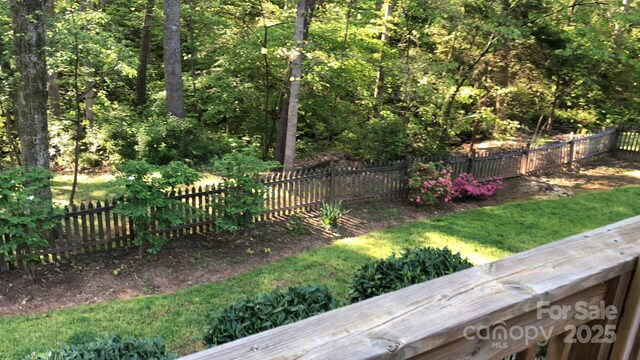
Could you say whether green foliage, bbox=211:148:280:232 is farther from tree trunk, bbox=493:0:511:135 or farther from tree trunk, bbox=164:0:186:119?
tree trunk, bbox=493:0:511:135

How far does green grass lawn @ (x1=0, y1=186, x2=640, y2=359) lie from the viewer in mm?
5488

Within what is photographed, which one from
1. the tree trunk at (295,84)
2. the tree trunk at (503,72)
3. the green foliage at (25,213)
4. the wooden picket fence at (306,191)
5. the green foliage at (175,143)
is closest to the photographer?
the green foliage at (25,213)

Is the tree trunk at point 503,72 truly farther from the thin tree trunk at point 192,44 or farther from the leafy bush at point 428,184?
the thin tree trunk at point 192,44

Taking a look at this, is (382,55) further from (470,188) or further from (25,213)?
(25,213)

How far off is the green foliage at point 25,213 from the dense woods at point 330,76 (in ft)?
12.3

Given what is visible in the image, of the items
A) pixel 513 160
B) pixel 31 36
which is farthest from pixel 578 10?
pixel 31 36

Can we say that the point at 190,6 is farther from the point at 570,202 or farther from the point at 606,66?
the point at 606,66

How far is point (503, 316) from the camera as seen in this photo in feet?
3.58

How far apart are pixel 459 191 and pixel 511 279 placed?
35.6 ft

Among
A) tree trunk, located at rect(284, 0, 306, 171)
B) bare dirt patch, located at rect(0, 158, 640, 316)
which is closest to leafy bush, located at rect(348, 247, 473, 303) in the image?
bare dirt patch, located at rect(0, 158, 640, 316)

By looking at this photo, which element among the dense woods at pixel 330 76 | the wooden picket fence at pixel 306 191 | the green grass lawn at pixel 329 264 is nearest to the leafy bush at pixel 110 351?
the green grass lawn at pixel 329 264

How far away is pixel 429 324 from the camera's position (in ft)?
3.26

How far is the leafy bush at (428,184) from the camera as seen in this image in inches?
429

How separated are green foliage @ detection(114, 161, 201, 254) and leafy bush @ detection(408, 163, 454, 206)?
17.7ft
